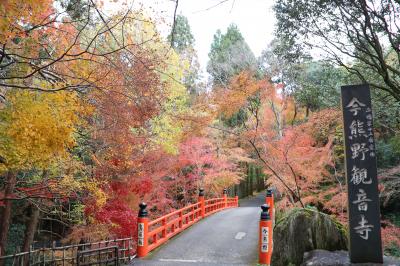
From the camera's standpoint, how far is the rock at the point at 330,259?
17.7ft

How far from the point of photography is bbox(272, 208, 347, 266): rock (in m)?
6.13

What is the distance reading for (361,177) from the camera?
5613mm

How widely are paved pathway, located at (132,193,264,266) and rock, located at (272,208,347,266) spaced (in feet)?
9.27

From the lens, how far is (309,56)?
10.5 metres

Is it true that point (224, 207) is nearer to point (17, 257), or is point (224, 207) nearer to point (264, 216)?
point (264, 216)

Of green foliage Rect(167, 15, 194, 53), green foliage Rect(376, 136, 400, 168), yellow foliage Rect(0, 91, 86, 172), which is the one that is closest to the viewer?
yellow foliage Rect(0, 91, 86, 172)

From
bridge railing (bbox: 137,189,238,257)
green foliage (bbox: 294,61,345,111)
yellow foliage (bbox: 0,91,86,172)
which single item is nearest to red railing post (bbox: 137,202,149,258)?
bridge railing (bbox: 137,189,238,257)

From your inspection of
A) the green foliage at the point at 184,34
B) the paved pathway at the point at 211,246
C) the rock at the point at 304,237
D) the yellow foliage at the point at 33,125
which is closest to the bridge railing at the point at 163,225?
the paved pathway at the point at 211,246

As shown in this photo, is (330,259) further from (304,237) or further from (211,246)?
(211,246)

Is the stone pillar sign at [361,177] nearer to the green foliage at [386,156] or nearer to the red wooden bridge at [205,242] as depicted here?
the red wooden bridge at [205,242]

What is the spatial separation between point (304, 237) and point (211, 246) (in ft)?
15.6

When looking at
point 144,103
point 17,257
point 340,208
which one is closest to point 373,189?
point 144,103

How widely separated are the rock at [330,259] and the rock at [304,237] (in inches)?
6.5

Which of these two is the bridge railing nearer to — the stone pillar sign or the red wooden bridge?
the red wooden bridge
